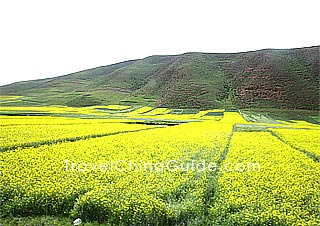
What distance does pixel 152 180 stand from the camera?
11664mm

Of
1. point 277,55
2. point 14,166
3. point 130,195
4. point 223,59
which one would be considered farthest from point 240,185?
point 223,59

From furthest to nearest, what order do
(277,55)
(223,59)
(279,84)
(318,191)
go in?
1. (223,59)
2. (277,55)
3. (279,84)
4. (318,191)

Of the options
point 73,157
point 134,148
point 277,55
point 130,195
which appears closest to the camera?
point 130,195

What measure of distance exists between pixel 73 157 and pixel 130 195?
239 inches

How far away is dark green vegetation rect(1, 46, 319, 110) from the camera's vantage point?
9319 centimetres

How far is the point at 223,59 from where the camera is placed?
147000 mm

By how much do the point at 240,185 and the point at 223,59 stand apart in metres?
142

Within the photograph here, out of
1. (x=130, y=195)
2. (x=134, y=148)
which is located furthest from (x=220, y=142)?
(x=130, y=195)

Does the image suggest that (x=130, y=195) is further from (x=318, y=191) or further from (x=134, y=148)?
(x=134, y=148)

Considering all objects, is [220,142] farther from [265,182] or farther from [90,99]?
[90,99]

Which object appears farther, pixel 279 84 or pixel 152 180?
pixel 279 84

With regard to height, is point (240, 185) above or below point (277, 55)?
below

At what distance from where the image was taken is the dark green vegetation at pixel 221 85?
306 feet

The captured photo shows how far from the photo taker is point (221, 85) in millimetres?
113500
